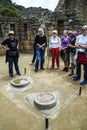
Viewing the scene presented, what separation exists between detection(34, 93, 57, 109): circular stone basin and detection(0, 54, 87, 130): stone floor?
12cm

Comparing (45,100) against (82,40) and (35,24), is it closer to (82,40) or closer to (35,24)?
(82,40)

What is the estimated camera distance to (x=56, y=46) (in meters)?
6.83

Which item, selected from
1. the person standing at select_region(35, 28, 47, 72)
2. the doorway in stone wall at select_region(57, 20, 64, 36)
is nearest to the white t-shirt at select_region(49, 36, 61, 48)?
the person standing at select_region(35, 28, 47, 72)

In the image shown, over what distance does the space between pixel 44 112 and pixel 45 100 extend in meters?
0.42

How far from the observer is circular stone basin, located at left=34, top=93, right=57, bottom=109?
4293 millimetres

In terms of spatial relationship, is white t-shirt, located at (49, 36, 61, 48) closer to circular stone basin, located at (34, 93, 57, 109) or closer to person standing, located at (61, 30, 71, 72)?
person standing, located at (61, 30, 71, 72)

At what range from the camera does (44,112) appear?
4180 millimetres

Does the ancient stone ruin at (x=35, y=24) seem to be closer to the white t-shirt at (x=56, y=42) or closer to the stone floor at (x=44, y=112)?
the white t-shirt at (x=56, y=42)

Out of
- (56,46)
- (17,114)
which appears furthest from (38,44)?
(17,114)

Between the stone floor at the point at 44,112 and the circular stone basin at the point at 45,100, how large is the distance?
12 centimetres

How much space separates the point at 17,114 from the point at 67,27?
5774 mm

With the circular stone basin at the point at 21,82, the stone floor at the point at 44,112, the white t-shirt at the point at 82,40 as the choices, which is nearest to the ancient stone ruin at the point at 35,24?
the white t-shirt at the point at 82,40

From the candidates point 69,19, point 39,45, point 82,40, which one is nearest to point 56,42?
point 39,45

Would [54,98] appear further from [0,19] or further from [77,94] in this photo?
[0,19]
